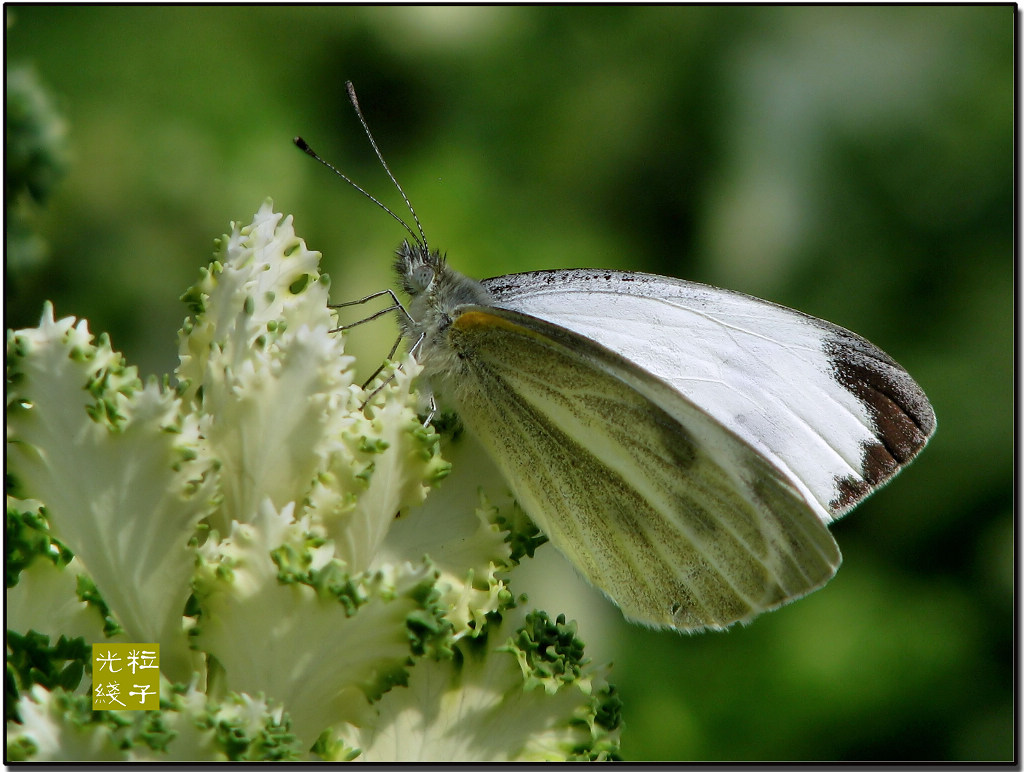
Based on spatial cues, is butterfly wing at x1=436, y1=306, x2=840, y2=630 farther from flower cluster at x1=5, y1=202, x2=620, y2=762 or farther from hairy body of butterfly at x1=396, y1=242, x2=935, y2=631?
flower cluster at x1=5, y1=202, x2=620, y2=762

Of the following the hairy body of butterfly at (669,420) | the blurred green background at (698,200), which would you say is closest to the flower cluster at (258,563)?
the hairy body of butterfly at (669,420)

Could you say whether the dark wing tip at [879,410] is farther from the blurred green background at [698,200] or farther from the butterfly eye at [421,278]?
the blurred green background at [698,200]

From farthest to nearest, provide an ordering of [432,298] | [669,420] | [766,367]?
[766,367], [432,298], [669,420]

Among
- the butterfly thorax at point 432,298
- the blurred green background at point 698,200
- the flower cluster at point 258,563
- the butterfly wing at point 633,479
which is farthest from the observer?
the blurred green background at point 698,200

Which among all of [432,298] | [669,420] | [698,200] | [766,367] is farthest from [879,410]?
[698,200]

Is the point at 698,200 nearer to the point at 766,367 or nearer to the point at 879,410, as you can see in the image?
the point at 766,367

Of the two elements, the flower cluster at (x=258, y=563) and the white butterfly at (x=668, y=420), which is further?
the white butterfly at (x=668, y=420)

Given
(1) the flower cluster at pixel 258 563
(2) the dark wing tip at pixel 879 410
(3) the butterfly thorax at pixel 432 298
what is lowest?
(1) the flower cluster at pixel 258 563

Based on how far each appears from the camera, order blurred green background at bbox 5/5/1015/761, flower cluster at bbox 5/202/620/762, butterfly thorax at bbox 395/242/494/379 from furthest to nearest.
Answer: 1. blurred green background at bbox 5/5/1015/761
2. butterfly thorax at bbox 395/242/494/379
3. flower cluster at bbox 5/202/620/762

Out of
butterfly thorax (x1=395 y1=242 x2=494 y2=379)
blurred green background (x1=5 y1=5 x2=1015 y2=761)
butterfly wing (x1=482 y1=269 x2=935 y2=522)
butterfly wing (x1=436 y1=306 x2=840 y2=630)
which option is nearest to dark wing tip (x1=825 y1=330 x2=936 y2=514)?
butterfly wing (x1=482 y1=269 x2=935 y2=522)
